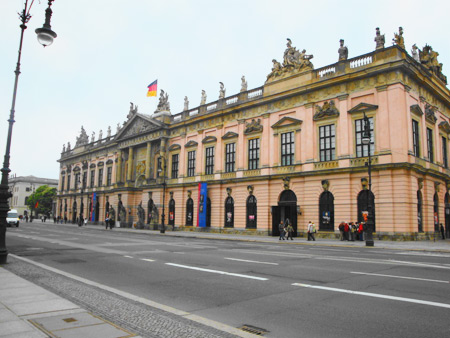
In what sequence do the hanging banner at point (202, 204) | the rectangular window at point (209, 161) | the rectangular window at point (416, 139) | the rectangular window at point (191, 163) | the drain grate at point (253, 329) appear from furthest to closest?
the rectangular window at point (191, 163)
the rectangular window at point (209, 161)
the hanging banner at point (202, 204)
the rectangular window at point (416, 139)
the drain grate at point (253, 329)

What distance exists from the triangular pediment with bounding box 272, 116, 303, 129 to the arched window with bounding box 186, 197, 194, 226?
15.8 meters

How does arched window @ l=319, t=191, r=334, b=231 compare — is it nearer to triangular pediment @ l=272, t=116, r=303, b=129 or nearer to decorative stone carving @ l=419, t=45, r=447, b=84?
triangular pediment @ l=272, t=116, r=303, b=129

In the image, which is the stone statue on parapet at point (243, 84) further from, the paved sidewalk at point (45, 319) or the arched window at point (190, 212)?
the paved sidewalk at point (45, 319)

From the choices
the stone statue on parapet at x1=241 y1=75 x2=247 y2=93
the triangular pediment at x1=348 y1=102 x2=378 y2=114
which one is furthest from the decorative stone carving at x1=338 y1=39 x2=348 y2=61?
the stone statue on parapet at x1=241 y1=75 x2=247 y2=93

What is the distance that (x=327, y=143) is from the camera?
31781 mm

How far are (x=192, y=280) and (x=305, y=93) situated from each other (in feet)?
91.4

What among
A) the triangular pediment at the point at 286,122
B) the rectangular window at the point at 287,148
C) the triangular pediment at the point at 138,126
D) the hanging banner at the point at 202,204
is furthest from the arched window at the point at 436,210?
the triangular pediment at the point at 138,126

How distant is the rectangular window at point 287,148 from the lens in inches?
1362

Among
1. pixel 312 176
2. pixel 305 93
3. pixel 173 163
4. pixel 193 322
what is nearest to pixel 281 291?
pixel 193 322

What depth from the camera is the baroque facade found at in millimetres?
27906

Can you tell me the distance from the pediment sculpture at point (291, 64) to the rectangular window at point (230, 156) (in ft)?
29.2

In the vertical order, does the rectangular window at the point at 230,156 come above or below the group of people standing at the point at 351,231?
above

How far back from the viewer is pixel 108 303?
6602 mm

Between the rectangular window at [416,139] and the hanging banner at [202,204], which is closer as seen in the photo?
the rectangular window at [416,139]
